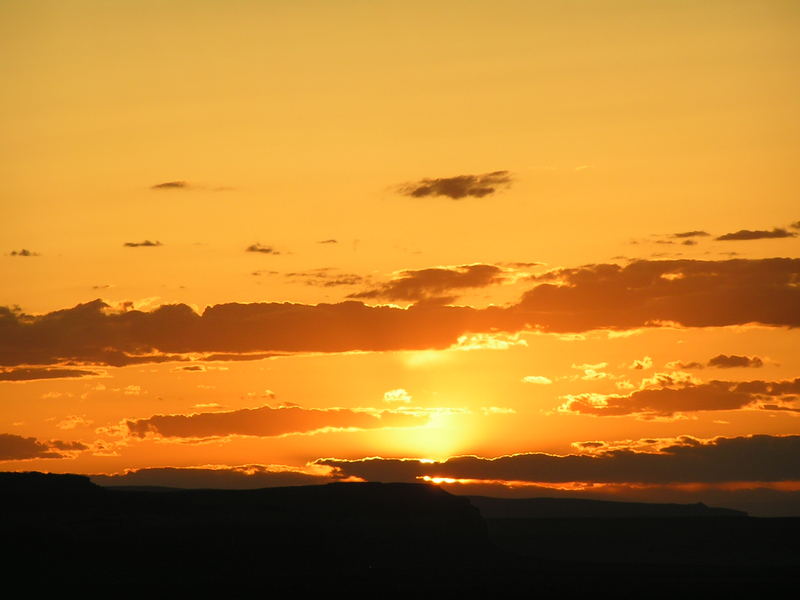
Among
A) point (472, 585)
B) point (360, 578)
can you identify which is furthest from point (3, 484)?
point (472, 585)

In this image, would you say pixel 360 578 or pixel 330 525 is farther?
pixel 330 525

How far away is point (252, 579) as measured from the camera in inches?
6043

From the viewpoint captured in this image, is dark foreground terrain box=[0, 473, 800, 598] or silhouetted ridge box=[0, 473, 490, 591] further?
silhouetted ridge box=[0, 473, 490, 591]

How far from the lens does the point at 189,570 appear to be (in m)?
156

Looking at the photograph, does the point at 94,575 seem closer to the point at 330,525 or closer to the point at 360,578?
the point at 360,578

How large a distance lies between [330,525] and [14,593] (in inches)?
2248

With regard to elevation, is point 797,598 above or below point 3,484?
below

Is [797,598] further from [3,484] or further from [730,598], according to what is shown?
[3,484]

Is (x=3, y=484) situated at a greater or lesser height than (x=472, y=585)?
greater

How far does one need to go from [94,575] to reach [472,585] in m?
45.8

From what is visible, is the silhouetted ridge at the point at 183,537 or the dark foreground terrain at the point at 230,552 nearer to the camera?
the dark foreground terrain at the point at 230,552

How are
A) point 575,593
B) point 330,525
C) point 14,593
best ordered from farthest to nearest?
point 330,525 → point 575,593 → point 14,593

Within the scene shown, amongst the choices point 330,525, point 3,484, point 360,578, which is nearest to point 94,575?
point 3,484

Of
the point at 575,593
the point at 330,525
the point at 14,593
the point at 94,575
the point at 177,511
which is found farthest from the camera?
the point at 330,525
